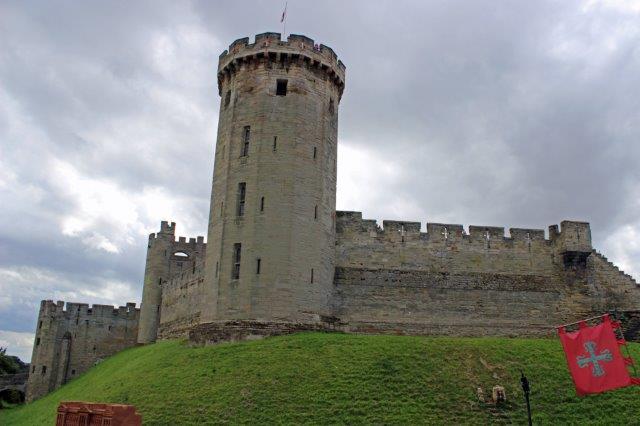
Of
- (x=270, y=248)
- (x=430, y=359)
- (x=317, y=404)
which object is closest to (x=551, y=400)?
(x=430, y=359)

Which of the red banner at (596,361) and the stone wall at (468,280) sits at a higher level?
the stone wall at (468,280)

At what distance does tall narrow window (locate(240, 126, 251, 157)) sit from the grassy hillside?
367 inches

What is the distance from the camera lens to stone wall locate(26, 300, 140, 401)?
48.5 meters

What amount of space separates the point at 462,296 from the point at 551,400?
11421mm

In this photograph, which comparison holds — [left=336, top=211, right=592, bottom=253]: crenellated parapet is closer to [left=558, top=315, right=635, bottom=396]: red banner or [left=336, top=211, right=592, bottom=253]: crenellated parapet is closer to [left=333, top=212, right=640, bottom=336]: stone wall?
[left=333, top=212, right=640, bottom=336]: stone wall

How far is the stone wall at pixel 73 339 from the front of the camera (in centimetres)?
4853

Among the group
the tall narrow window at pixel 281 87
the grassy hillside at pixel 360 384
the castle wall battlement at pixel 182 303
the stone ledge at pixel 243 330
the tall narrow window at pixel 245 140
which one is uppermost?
the tall narrow window at pixel 281 87

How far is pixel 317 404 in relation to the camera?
2048 cm

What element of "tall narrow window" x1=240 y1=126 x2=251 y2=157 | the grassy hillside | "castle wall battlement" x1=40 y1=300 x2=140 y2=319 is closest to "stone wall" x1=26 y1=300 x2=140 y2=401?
"castle wall battlement" x1=40 y1=300 x2=140 y2=319

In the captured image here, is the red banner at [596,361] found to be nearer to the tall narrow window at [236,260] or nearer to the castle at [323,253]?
the castle at [323,253]

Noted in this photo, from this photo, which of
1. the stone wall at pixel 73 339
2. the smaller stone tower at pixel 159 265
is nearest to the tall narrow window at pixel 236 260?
the smaller stone tower at pixel 159 265

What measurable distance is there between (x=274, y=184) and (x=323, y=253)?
4071 mm

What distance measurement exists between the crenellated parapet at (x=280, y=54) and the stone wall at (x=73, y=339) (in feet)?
93.7

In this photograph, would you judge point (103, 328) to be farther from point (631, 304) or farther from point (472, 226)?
point (631, 304)
